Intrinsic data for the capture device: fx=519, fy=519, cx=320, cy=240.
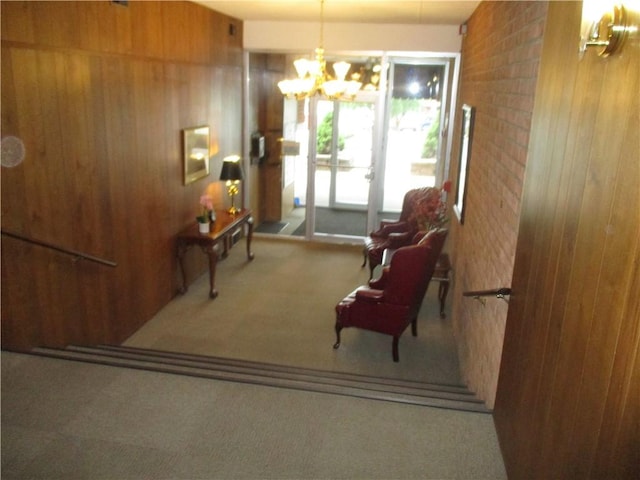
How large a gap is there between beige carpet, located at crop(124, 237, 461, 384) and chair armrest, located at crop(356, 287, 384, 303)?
522 mm

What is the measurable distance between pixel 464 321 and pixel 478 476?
2016mm

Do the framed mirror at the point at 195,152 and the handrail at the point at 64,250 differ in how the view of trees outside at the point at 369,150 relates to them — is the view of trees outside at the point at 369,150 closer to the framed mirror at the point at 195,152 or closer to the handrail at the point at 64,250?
the framed mirror at the point at 195,152

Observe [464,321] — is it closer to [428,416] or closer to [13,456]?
[428,416]

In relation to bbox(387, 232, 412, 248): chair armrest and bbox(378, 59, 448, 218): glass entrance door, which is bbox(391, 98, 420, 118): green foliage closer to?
bbox(378, 59, 448, 218): glass entrance door

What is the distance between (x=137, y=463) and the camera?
2.40m

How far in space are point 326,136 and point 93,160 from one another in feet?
14.5

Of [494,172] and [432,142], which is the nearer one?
[494,172]

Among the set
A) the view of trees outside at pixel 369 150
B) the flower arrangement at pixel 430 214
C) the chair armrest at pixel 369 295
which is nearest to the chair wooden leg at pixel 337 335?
the chair armrest at pixel 369 295

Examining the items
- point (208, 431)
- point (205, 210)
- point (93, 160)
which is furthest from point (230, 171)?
point (208, 431)

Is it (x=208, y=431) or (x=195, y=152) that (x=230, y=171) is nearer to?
(x=195, y=152)

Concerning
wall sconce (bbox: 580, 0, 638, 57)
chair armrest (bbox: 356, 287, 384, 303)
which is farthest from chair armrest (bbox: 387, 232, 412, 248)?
wall sconce (bbox: 580, 0, 638, 57)

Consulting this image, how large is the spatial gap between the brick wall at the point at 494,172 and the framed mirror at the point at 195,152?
9.62ft

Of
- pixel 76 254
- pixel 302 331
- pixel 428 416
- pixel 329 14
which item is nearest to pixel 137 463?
pixel 428 416

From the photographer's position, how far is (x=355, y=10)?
5.85m
